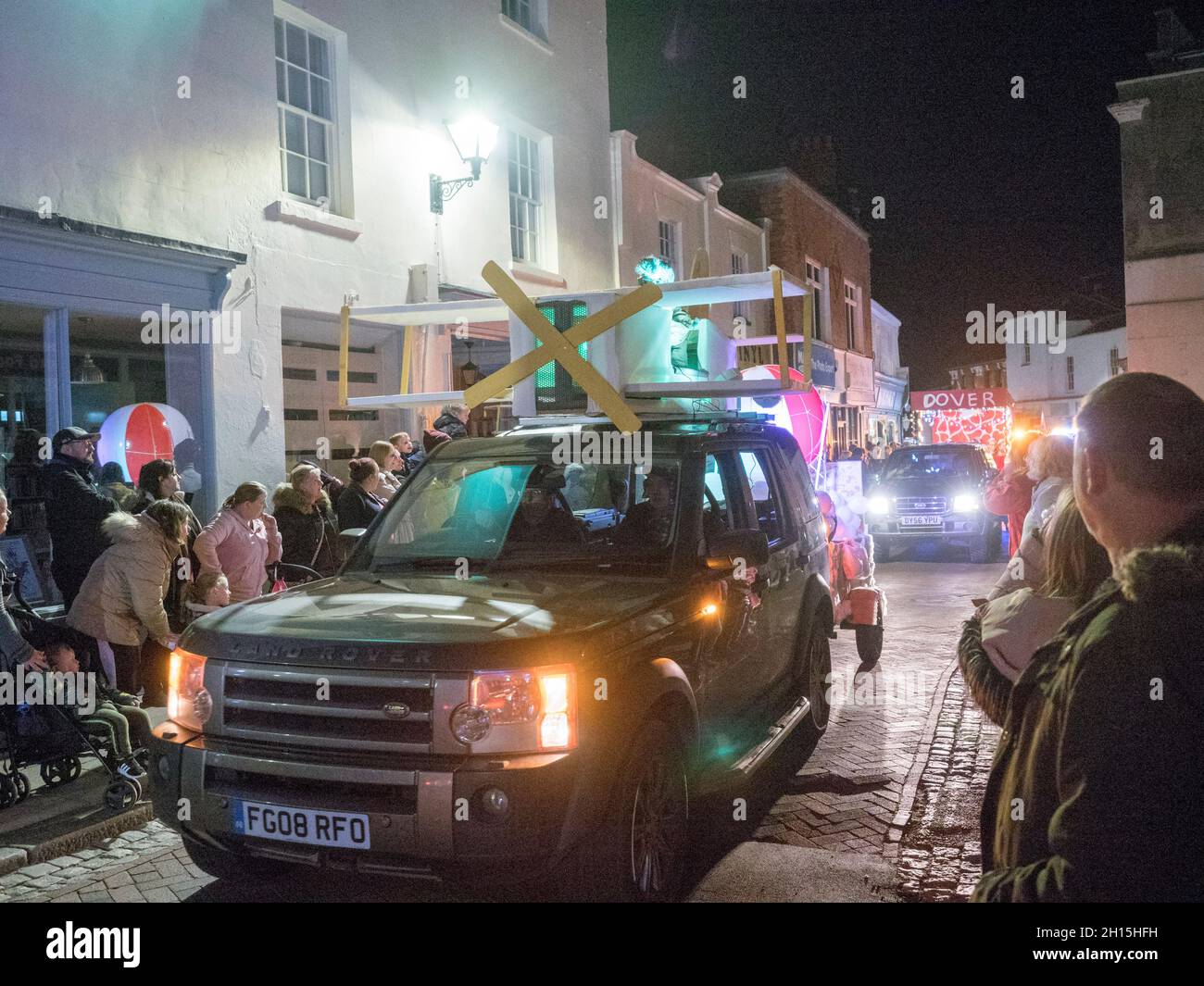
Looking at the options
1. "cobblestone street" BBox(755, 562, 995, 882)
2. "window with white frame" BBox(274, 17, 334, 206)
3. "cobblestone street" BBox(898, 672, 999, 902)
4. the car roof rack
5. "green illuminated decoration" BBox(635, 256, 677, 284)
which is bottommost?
"cobblestone street" BBox(898, 672, 999, 902)

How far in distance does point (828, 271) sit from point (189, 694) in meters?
29.5

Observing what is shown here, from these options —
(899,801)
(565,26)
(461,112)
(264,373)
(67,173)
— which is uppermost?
(565,26)

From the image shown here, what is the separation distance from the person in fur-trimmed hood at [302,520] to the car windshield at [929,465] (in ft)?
38.7

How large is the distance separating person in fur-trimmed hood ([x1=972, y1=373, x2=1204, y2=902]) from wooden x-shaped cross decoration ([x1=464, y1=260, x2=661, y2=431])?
3.56m

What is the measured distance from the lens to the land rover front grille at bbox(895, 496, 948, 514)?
1656 centimetres

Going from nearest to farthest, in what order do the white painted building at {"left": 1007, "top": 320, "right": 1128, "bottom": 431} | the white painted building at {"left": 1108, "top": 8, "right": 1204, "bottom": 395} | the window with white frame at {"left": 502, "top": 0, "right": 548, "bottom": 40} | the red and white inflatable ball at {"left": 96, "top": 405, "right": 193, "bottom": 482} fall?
1. the red and white inflatable ball at {"left": 96, "top": 405, "right": 193, "bottom": 482}
2. the window with white frame at {"left": 502, "top": 0, "right": 548, "bottom": 40}
3. the white painted building at {"left": 1108, "top": 8, "right": 1204, "bottom": 395}
4. the white painted building at {"left": 1007, "top": 320, "right": 1128, "bottom": 431}

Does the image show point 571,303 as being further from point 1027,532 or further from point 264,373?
point 264,373

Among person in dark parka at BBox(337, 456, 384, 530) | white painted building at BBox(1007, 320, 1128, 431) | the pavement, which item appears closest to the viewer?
the pavement

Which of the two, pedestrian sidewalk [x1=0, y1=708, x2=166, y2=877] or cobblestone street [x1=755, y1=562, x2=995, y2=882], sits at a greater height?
pedestrian sidewalk [x1=0, y1=708, x2=166, y2=877]

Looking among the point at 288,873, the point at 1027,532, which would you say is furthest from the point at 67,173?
the point at 1027,532

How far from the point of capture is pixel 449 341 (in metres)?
13.1

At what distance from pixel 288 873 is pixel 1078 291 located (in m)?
57.7

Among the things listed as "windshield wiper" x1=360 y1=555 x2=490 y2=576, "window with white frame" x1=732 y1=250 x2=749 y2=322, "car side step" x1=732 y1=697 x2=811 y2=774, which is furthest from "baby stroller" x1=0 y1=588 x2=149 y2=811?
"window with white frame" x1=732 y1=250 x2=749 y2=322

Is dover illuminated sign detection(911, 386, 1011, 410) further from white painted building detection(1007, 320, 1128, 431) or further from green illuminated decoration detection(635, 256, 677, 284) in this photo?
white painted building detection(1007, 320, 1128, 431)
